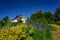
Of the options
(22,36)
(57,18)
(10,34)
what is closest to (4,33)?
(10,34)

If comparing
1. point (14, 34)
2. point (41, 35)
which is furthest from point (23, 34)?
point (41, 35)

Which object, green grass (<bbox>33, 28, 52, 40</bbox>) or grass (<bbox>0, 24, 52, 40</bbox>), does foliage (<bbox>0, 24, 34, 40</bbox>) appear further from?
green grass (<bbox>33, 28, 52, 40</bbox>)

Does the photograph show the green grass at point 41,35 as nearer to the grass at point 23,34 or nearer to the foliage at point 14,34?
the grass at point 23,34

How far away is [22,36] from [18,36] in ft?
0.73

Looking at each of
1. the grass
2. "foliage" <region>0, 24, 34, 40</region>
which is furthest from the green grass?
"foliage" <region>0, 24, 34, 40</region>

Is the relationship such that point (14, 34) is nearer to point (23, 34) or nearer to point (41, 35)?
point (23, 34)

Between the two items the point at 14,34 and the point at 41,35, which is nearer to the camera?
the point at 14,34

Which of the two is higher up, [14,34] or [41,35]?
[41,35]

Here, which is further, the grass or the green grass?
the green grass

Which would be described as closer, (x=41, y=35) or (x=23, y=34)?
(x=23, y=34)

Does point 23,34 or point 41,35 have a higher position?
point 41,35

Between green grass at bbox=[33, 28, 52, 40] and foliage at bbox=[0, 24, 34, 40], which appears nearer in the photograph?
foliage at bbox=[0, 24, 34, 40]

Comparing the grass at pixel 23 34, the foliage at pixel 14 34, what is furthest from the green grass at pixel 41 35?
the foliage at pixel 14 34

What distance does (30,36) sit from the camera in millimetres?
10453
